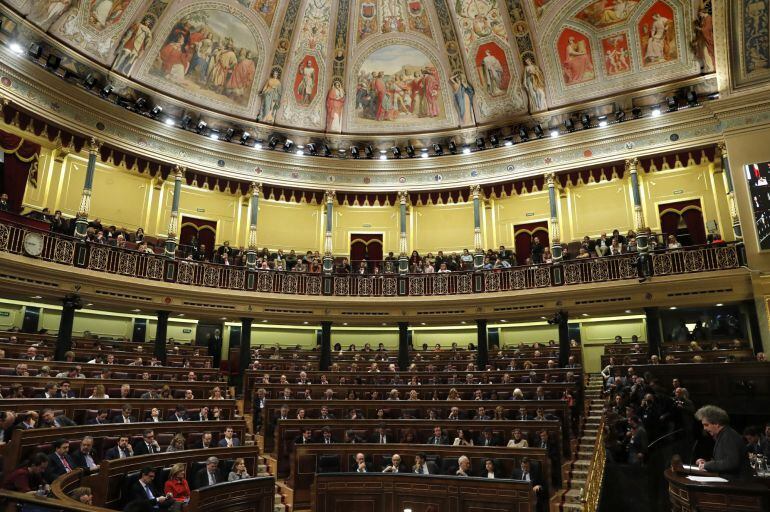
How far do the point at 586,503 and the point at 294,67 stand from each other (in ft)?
61.9

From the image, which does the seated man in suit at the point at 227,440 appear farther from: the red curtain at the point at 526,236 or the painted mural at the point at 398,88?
the painted mural at the point at 398,88

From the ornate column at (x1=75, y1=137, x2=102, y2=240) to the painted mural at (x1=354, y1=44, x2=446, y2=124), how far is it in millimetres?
9579

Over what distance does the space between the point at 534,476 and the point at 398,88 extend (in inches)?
661

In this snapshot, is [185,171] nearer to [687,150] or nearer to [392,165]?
[392,165]

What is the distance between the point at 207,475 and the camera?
301 inches

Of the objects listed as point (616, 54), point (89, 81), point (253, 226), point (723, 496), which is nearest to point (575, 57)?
point (616, 54)

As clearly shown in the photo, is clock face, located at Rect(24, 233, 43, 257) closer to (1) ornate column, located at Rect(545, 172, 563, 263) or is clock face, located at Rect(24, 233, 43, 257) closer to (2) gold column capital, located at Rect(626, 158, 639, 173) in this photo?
(1) ornate column, located at Rect(545, 172, 563, 263)

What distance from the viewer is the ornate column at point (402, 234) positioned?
19.7 metres

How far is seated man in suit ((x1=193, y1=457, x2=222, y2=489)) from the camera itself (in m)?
7.57

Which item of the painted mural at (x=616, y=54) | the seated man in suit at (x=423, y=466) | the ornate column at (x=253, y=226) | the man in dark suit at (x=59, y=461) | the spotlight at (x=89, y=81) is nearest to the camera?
the man in dark suit at (x=59, y=461)

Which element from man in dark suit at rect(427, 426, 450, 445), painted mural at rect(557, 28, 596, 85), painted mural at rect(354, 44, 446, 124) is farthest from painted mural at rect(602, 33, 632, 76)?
man in dark suit at rect(427, 426, 450, 445)

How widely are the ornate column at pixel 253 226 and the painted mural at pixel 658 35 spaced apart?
14026 mm

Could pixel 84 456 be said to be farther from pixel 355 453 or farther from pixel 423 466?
pixel 423 466

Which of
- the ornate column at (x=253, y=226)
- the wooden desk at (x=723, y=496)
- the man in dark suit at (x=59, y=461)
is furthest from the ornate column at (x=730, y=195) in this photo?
the man in dark suit at (x=59, y=461)
